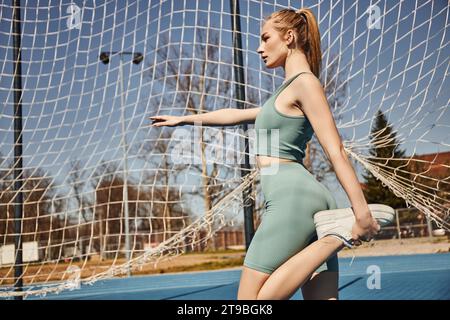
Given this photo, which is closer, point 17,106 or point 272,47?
point 272,47

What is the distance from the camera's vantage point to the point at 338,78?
2008mm

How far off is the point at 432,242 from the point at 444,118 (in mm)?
3242

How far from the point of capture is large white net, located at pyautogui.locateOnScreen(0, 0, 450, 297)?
1916 mm

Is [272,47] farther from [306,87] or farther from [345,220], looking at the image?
[345,220]

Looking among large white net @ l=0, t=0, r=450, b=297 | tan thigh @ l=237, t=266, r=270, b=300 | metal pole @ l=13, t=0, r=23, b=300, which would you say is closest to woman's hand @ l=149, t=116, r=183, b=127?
tan thigh @ l=237, t=266, r=270, b=300

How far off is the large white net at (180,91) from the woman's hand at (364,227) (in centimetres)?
86

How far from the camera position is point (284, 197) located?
1075 mm

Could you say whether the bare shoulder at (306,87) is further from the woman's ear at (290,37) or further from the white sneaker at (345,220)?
the white sneaker at (345,220)

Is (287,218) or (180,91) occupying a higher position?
(180,91)

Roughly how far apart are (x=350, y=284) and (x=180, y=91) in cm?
194

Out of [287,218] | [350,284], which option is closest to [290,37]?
[287,218]

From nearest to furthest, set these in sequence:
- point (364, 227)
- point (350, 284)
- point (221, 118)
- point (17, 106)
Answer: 1. point (364, 227)
2. point (221, 118)
3. point (17, 106)
4. point (350, 284)

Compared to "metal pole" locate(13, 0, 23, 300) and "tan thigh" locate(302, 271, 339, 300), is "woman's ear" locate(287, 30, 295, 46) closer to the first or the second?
"tan thigh" locate(302, 271, 339, 300)

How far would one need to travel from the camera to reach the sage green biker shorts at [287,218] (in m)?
1.05
